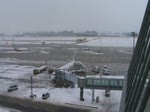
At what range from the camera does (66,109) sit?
3131 centimetres

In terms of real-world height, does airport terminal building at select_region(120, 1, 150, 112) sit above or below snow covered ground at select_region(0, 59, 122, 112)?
above

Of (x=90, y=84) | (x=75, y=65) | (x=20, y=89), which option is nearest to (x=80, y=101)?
(x=90, y=84)

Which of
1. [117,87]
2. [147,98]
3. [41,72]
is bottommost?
[41,72]

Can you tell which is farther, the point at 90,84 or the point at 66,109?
the point at 90,84

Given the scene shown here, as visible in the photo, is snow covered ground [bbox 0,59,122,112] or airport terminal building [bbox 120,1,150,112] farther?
snow covered ground [bbox 0,59,122,112]

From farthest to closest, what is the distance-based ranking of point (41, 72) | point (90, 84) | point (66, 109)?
point (41, 72) < point (90, 84) < point (66, 109)

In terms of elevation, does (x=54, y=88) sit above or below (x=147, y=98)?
below

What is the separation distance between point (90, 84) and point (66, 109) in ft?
17.1

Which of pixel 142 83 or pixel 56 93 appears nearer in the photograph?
pixel 142 83

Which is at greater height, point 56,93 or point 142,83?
point 142,83

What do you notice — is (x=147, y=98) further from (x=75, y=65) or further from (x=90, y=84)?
(x=75, y=65)

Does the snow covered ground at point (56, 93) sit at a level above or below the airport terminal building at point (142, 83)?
below

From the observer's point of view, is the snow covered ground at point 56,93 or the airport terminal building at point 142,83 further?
the snow covered ground at point 56,93

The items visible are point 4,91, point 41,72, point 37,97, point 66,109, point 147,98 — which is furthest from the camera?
point 41,72
